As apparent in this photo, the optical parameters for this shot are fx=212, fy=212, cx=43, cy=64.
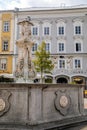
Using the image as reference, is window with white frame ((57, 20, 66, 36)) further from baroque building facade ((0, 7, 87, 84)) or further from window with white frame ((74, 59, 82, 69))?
window with white frame ((74, 59, 82, 69))

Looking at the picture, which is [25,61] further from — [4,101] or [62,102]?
[4,101]

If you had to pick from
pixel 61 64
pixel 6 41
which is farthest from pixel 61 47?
pixel 6 41

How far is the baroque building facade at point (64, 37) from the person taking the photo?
31359 millimetres

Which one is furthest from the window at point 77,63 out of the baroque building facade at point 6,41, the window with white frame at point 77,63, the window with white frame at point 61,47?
the baroque building facade at point 6,41

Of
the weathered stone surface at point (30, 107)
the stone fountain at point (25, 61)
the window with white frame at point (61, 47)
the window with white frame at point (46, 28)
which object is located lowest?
the weathered stone surface at point (30, 107)

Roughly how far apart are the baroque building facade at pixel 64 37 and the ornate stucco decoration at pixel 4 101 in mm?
24645

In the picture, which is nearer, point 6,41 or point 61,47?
point 61,47

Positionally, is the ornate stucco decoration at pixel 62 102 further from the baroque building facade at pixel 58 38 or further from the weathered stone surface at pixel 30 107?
the baroque building facade at pixel 58 38

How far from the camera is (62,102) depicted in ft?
23.3

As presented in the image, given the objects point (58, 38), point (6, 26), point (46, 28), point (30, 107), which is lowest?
point (30, 107)

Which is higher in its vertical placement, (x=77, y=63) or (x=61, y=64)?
(x=77, y=63)

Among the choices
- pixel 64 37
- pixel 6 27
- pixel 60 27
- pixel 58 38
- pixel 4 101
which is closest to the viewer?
pixel 4 101

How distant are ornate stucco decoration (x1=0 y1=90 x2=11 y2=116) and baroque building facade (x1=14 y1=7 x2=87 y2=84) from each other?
24645 mm

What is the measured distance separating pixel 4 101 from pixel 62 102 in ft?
6.45
